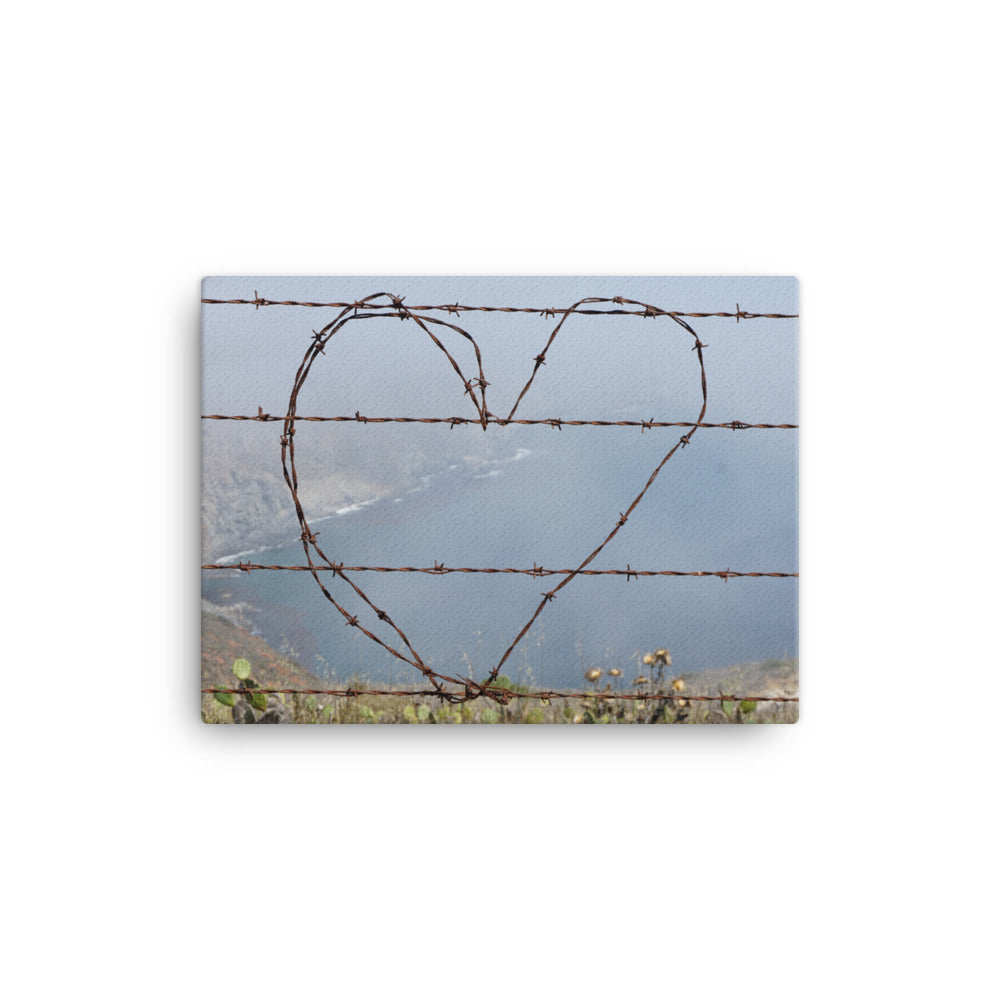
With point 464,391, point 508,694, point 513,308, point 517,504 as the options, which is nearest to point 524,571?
point 517,504

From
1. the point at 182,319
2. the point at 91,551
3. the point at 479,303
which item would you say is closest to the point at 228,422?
the point at 182,319

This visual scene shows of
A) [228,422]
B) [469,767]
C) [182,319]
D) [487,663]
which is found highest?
[182,319]

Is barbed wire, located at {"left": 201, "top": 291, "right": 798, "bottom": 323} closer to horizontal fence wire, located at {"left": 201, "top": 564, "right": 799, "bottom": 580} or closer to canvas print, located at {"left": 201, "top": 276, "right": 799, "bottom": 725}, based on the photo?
canvas print, located at {"left": 201, "top": 276, "right": 799, "bottom": 725}

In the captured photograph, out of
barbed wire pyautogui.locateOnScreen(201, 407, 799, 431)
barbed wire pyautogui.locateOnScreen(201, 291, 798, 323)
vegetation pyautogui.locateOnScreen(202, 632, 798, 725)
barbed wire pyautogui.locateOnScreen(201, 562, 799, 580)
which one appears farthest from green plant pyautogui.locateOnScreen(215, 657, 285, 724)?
barbed wire pyautogui.locateOnScreen(201, 291, 798, 323)

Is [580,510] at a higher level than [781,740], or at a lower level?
higher

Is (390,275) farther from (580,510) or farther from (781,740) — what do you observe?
(781,740)

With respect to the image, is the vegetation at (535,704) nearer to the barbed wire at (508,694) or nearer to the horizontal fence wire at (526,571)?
the barbed wire at (508,694)
